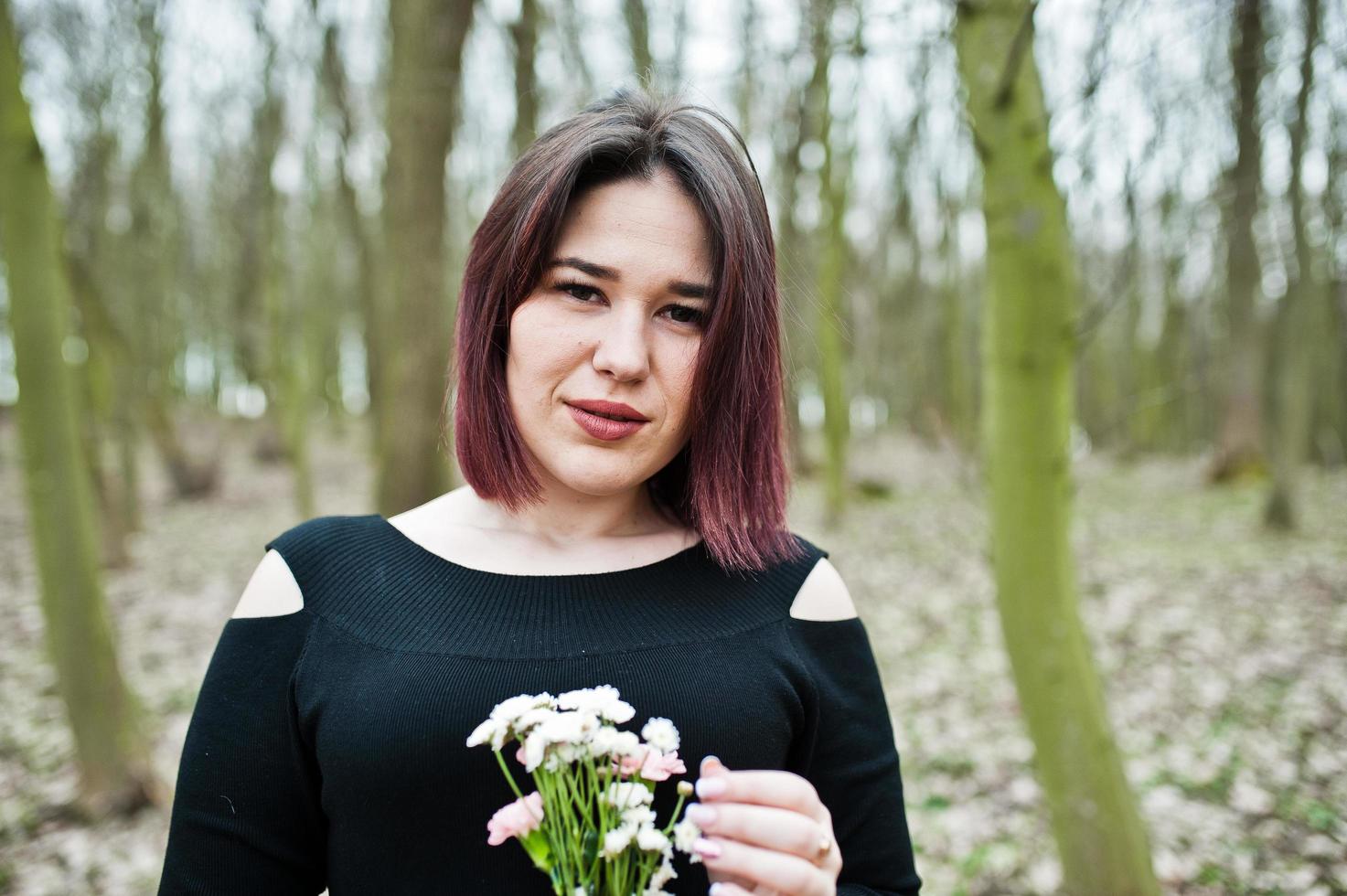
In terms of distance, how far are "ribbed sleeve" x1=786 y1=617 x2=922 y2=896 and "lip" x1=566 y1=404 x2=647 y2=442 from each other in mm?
439

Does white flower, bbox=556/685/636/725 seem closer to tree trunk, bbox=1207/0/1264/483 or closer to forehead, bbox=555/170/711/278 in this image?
forehead, bbox=555/170/711/278

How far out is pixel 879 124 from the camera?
13656 millimetres

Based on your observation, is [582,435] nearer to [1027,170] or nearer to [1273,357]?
[1027,170]

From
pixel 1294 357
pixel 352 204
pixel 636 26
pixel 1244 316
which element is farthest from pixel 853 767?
pixel 1244 316

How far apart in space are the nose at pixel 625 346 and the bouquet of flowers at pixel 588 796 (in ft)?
1.76

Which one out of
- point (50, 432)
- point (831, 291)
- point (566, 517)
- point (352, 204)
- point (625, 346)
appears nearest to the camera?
point (625, 346)

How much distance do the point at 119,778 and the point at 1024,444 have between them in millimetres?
4325

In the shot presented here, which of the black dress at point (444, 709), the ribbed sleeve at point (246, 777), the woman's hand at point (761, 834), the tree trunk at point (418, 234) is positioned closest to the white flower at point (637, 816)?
the woman's hand at point (761, 834)

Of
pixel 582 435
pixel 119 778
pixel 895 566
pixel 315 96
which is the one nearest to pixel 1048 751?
pixel 582 435

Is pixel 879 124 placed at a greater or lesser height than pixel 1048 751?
greater

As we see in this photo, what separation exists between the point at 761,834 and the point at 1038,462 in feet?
6.55

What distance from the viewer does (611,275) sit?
4.33ft

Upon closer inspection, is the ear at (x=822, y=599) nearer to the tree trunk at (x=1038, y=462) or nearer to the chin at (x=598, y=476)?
the chin at (x=598, y=476)

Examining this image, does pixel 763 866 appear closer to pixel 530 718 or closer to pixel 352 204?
pixel 530 718
